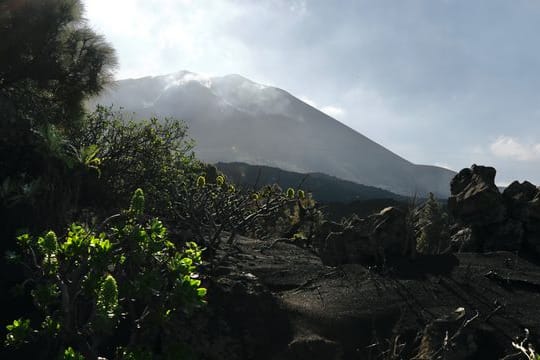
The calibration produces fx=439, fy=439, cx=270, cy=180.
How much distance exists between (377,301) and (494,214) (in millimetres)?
7053

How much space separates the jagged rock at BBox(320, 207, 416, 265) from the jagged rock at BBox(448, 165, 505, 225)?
3461 millimetres

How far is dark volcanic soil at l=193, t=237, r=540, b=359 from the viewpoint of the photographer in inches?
243

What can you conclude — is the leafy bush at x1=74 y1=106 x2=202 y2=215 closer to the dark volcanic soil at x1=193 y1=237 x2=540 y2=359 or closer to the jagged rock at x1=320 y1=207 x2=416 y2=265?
the dark volcanic soil at x1=193 y1=237 x2=540 y2=359

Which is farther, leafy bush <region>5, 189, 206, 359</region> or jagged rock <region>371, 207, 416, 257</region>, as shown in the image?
jagged rock <region>371, 207, 416, 257</region>

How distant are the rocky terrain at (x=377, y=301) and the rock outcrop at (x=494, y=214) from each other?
0.22ft

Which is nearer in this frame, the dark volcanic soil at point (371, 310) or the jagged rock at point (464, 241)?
the dark volcanic soil at point (371, 310)

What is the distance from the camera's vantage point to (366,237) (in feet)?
35.0

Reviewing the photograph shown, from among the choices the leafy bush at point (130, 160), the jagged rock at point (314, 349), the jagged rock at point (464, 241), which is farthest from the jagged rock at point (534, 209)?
→ the leafy bush at point (130, 160)

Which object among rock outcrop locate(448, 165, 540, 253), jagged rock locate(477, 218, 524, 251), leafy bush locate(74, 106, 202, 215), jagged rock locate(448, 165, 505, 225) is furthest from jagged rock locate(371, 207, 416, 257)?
leafy bush locate(74, 106, 202, 215)

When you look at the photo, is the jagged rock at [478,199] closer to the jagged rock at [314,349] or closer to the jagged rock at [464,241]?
the jagged rock at [464,241]

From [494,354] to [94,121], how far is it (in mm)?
12151

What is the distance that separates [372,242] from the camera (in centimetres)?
1049

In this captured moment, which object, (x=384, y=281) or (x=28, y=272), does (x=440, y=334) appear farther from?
(x=28, y=272)

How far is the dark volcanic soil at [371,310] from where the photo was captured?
6180mm
